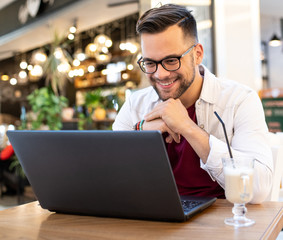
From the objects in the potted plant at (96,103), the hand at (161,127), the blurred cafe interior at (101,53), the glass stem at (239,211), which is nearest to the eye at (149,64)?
the hand at (161,127)

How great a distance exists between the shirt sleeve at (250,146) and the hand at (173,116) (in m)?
0.12

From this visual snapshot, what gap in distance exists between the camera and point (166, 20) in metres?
1.42

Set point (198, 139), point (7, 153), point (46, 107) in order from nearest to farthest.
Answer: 1. point (198, 139)
2. point (46, 107)
3. point (7, 153)

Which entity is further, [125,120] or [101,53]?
[101,53]

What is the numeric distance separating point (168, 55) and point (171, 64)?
0.05 m

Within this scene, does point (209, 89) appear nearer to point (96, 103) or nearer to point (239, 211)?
point (239, 211)

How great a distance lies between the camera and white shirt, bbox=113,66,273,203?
1.19 m

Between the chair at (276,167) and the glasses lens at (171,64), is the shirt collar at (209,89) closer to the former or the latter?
the glasses lens at (171,64)

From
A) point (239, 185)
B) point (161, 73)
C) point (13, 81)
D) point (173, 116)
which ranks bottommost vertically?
point (239, 185)

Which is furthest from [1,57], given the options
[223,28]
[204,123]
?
[204,123]

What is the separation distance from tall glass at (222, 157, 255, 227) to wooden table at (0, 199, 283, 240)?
3cm

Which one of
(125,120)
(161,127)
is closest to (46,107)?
(125,120)

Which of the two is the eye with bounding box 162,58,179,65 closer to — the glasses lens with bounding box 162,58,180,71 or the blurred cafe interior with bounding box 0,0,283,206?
the glasses lens with bounding box 162,58,180,71

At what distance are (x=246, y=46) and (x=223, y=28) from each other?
315 mm
